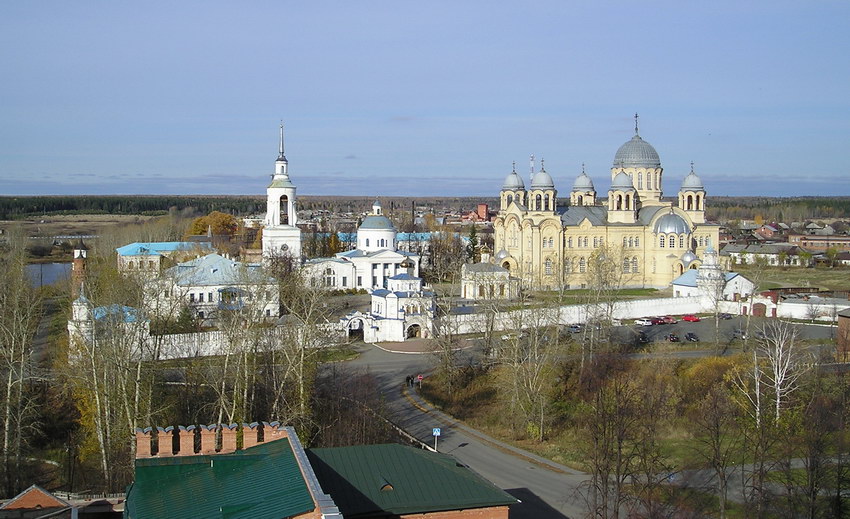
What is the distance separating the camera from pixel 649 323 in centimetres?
3741

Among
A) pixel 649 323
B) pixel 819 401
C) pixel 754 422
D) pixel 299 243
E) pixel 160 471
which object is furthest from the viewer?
pixel 299 243

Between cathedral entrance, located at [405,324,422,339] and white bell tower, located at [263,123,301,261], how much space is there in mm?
12429

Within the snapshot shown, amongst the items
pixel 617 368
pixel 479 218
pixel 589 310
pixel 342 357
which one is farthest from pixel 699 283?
pixel 479 218

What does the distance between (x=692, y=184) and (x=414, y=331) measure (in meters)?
22.4

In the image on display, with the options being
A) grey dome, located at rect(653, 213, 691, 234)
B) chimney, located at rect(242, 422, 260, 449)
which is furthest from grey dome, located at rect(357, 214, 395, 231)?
chimney, located at rect(242, 422, 260, 449)

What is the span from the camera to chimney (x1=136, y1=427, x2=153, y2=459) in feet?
40.3

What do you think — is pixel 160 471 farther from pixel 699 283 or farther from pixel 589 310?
pixel 699 283

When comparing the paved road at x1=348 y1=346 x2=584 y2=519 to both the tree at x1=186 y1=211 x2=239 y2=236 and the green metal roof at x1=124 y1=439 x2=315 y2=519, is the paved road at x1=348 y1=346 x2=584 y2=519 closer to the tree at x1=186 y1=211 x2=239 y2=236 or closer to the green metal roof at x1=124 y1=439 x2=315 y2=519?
the green metal roof at x1=124 y1=439 x2=315 y2=519

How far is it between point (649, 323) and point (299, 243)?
1881cm

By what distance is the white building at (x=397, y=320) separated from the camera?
115ft

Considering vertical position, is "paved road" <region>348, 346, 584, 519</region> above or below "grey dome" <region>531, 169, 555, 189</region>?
below

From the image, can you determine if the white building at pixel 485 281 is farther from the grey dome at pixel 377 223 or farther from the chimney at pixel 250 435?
the chimney at pixel 250 435

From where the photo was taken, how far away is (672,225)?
47938 mm

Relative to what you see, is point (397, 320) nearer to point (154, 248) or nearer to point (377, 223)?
point (377, 223)
